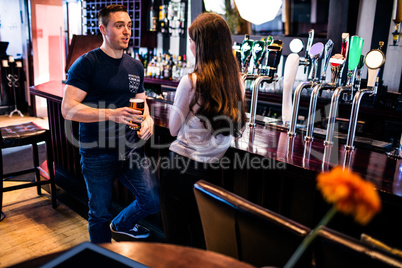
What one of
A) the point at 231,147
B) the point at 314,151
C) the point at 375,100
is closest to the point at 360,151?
the point at 314,151

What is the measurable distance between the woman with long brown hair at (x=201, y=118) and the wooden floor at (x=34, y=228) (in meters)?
1.20

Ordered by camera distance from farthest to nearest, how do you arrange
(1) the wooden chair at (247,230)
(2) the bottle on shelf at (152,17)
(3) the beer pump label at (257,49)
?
(2) the bottle on shelf at (152,17) → (3) the beer pump label at (257,49) → (1) the wooden chair at (247,230)

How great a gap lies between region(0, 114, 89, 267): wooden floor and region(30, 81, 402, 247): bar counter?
117 cm

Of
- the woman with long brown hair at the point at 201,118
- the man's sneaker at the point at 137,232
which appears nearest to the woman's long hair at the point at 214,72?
the woman with long brown hair at the point at 201,118

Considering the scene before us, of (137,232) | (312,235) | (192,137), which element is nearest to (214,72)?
(192,137)

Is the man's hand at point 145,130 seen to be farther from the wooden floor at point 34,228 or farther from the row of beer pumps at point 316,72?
the wooden floor at point 34,228

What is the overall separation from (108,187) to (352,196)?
190 centimetres

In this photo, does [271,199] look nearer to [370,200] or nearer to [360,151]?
[360,151]

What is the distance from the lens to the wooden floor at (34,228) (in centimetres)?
262

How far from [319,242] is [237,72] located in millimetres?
1052

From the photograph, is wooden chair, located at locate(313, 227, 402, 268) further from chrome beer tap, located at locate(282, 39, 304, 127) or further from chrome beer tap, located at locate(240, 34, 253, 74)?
chrome beer tap, located at locate(240, 34, 253, 74)

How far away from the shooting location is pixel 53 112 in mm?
3443

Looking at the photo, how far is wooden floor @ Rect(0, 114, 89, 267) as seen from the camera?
262 centimetres

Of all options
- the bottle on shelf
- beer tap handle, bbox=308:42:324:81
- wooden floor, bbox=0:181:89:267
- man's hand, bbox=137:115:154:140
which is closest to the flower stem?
man's hand, bbox=137:115:154:140
